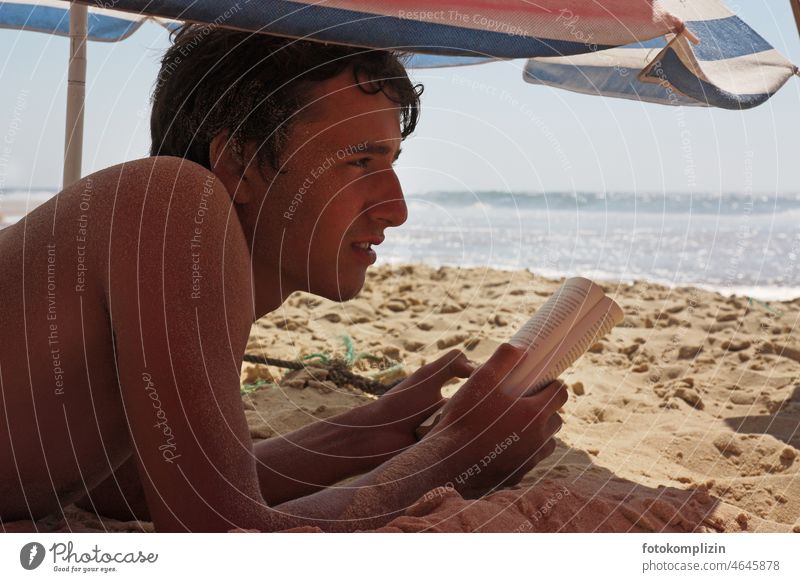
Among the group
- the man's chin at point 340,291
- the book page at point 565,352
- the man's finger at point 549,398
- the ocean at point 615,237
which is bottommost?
the ocean at point 615,237

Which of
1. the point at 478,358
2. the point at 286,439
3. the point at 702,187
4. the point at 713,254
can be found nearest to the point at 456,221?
the point at 713,254

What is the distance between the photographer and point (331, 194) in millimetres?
1366

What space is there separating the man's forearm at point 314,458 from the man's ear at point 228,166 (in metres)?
0.49

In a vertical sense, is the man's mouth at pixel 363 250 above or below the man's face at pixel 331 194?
below

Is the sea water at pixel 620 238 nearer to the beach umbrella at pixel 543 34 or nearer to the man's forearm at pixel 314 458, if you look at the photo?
the beach umbrella at pixel 543 34

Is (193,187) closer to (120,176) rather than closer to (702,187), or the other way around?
(120,176)

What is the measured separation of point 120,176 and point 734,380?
197cm

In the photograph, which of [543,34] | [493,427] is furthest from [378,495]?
[543,34]

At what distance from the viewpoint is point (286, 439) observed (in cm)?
162

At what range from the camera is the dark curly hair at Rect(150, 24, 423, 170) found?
55.5 inches

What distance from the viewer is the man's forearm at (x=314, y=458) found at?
1.55 metres
